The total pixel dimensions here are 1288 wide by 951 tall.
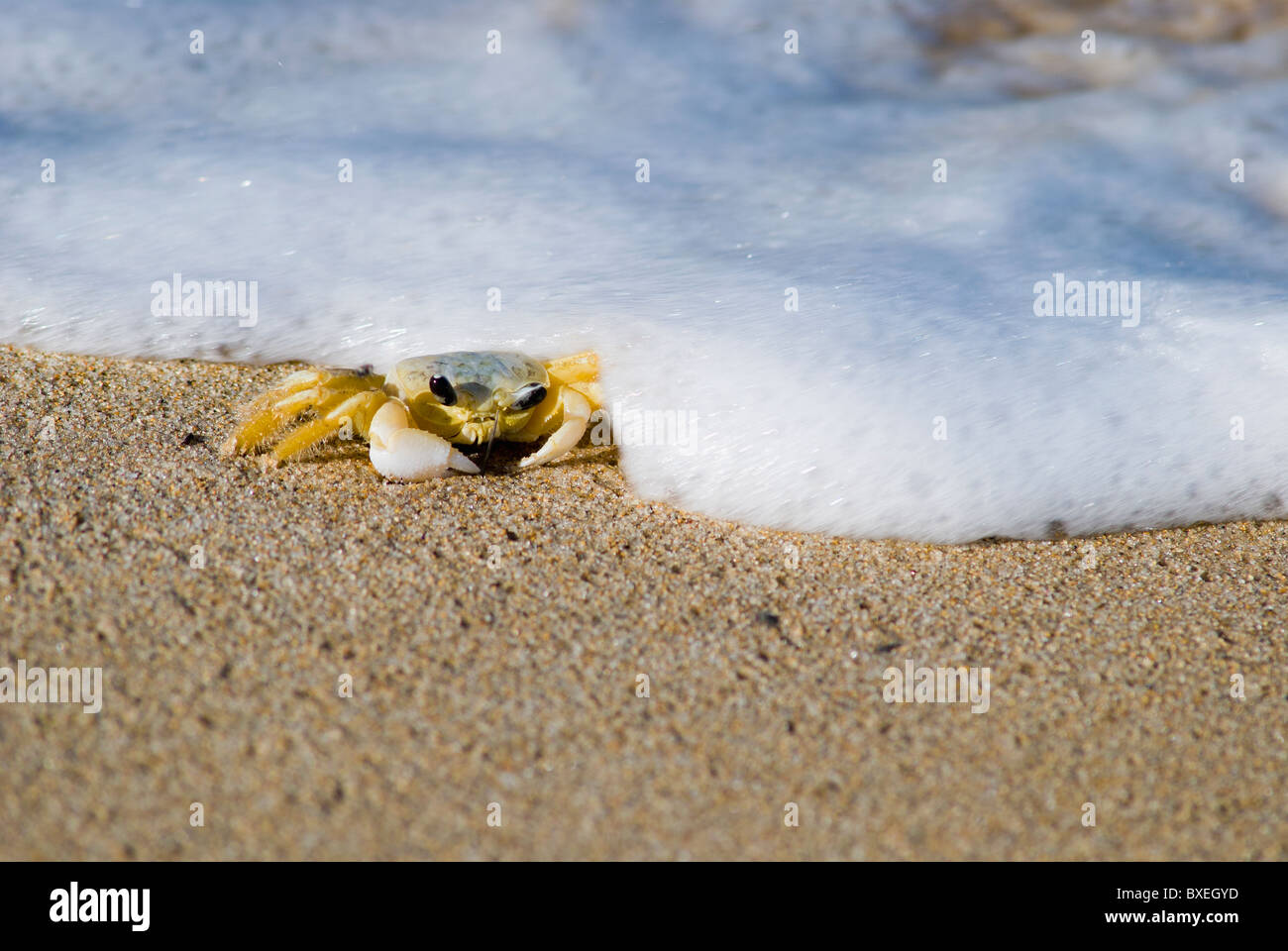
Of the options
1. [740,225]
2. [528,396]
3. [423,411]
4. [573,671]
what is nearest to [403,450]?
[423,411]

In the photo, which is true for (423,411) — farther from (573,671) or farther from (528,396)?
(573,671)

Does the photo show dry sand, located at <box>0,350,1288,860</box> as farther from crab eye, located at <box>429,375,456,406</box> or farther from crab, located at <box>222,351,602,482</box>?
crab eye, located at <box>429,375,456,406</box>

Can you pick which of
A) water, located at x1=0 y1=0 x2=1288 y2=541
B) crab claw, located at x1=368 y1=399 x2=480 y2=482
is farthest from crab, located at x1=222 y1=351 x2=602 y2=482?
water, located at x1=0 y1=0 x2=1288 y2=541
